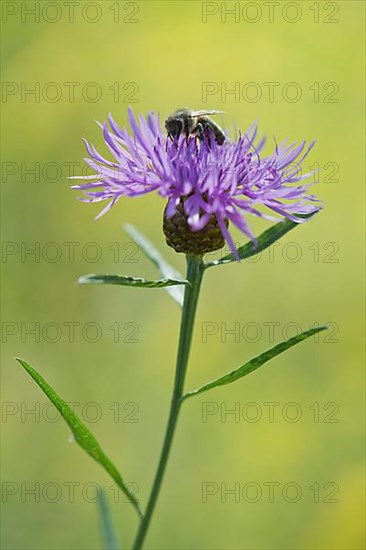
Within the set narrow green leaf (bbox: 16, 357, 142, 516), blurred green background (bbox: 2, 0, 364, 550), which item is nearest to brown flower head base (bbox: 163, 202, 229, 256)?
narrow green leaf (bbox: 16, 357, 142, 516)

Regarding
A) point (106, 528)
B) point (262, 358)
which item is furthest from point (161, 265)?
point (106, 528)

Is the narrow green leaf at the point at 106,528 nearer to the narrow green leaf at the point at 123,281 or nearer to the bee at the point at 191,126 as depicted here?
the narrow green leaf at the point at 123,281

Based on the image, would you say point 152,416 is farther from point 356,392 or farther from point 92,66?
point 92,66

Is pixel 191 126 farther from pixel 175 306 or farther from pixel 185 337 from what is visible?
pixel 175 306

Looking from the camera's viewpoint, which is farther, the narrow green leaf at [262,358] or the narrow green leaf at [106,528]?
the narrow green leaf at [106,528]

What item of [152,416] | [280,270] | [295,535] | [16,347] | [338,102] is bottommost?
[295,535]

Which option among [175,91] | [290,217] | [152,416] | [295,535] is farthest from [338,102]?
[290,217]

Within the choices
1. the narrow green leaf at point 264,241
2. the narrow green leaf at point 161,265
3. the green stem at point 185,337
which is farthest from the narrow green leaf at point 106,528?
the narrow green leaf at point 264,241
